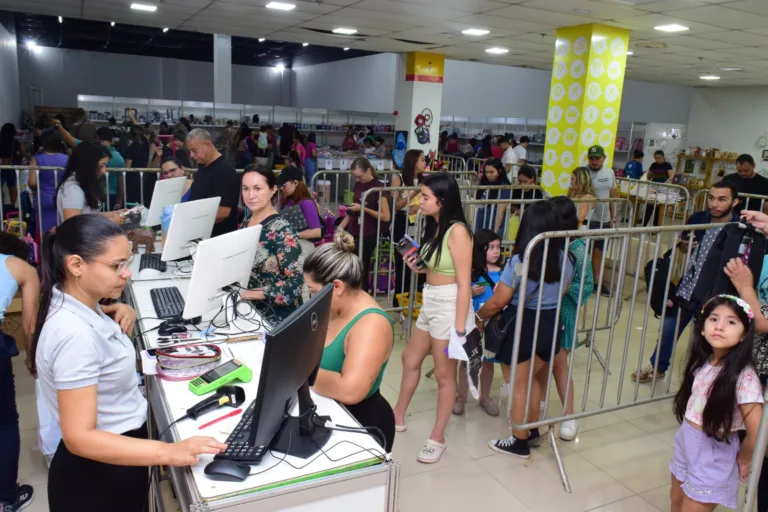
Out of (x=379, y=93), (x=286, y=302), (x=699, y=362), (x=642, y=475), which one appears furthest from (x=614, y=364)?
(x=379, y=93)

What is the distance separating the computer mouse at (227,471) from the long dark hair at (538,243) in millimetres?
1815

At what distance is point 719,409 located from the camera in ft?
7.04

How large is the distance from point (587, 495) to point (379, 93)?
14.2 metres

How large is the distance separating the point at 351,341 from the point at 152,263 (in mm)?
2133

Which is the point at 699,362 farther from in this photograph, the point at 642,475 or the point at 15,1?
the point at 15,1

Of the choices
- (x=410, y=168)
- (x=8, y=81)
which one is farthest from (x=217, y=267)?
(x=8, y=81)

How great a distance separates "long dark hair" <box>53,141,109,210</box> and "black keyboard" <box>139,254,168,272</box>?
0.57 meters

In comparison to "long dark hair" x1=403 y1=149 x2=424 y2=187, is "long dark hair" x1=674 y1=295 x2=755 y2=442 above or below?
below

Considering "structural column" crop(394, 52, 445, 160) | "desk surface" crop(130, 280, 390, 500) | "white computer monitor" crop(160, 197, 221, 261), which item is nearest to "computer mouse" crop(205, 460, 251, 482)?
"desk surface" crop(130, 280, 390, 500)

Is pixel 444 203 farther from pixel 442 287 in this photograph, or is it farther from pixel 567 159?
pixel 567 159

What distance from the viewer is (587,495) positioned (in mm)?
Answer: 2982

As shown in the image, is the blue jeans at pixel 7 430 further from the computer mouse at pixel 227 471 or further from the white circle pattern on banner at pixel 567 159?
the white circle pattern on banner at pixel 567 159

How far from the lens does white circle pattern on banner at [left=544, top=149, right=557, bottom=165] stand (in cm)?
715

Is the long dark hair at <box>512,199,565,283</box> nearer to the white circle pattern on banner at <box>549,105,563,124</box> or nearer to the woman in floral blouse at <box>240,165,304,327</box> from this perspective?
the woman in floral blouse at <box>240,165,304,327</box>
